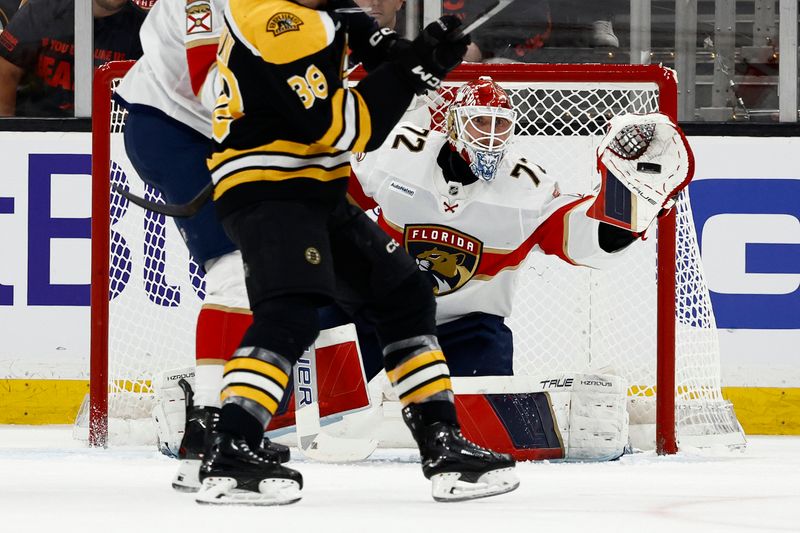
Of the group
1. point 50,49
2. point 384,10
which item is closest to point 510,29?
point 384,10

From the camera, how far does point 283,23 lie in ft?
7.02

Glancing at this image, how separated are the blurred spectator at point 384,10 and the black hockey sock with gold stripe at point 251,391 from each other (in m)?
1.97

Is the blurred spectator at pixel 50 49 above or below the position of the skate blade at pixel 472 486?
above

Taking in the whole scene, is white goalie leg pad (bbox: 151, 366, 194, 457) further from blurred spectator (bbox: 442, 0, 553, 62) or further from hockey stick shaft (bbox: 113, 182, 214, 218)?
blurred spectator (bbox: 442, 0, 553, 62)

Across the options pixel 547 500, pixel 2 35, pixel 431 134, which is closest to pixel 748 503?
pixel 547 500

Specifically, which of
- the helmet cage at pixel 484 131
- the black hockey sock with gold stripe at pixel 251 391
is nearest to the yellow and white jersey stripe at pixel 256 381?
the black hockey sock with gold stripe at pixel 251 391

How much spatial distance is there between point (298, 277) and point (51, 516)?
50 cm

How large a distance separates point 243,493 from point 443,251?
1.17 m

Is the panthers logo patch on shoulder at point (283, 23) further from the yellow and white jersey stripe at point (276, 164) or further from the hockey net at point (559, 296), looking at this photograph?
the hockey net at point (559, 296)

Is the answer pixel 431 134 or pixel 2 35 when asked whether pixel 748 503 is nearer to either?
pixel 431 134

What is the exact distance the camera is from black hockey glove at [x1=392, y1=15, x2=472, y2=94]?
219 cm

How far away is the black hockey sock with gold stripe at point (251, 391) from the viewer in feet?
6.91

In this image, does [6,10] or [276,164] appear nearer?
[276,164]

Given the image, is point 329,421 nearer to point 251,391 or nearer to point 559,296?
point 251,391
